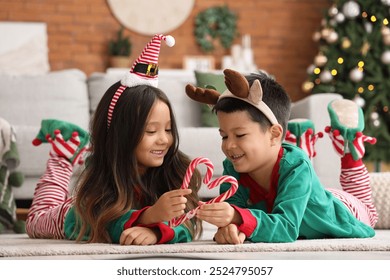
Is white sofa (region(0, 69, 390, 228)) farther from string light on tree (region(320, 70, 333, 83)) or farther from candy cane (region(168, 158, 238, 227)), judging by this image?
candy cane (region(168, 158, 238, 227))

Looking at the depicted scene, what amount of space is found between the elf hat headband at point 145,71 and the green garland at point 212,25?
166 inches

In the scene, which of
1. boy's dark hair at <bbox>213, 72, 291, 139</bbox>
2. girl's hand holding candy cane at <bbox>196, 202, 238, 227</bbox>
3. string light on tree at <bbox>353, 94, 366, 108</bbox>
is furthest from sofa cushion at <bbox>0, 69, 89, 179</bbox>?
girl's hand holding candy cane at <bbox>196, 202, 238, 227</bbox>

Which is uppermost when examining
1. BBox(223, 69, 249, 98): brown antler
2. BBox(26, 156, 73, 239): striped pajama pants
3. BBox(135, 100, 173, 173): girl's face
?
BBox(223, 69, 249, 98): brown antler

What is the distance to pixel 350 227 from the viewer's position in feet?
6.41

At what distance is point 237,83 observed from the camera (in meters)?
1.72

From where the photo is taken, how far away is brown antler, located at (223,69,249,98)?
1704 millimetres

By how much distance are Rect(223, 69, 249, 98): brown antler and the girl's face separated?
247mm

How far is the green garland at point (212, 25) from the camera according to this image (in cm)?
617

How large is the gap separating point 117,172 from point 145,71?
32 cm

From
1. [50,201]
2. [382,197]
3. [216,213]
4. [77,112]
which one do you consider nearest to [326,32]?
[77,112]

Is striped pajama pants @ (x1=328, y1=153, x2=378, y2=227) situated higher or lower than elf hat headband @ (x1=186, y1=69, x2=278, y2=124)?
lower

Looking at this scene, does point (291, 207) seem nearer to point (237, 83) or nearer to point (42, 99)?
point (237, 83)

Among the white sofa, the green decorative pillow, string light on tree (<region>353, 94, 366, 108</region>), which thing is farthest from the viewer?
string light on tree (<region>353, 94, 366, 108</region>)
